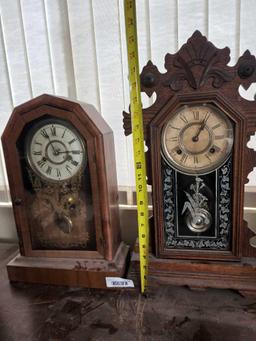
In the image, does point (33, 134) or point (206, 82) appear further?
point (33, 134)

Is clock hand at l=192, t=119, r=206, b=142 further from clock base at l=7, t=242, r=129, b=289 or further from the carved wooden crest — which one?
clock base at l=7, t=242, r=129, b=289

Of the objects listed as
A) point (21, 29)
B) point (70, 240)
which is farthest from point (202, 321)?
point (21, 29)

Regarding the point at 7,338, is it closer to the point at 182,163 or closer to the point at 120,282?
the point at 120,282

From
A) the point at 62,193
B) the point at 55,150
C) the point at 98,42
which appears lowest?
the point at 62,193

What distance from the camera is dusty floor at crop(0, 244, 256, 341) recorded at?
25.3 inches

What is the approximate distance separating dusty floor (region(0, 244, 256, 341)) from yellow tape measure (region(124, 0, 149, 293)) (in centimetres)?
14

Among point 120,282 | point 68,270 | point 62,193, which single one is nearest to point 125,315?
point 120,282

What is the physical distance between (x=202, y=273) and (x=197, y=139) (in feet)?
1.30

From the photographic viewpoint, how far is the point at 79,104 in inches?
30.3

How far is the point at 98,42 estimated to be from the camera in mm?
996

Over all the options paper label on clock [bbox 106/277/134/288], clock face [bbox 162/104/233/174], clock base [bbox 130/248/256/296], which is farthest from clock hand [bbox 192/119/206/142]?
paper label on clock [bbox 106/277/134/288]

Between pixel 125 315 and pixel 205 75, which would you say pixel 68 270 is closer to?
pixel 125 315

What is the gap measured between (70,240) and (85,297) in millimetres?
181

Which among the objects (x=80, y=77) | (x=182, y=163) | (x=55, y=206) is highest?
(x=80, y=77)
